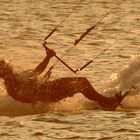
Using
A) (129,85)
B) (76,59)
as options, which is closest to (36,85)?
(129,85)

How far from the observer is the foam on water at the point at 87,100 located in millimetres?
24312

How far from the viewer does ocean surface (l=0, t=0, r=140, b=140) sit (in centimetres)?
2241

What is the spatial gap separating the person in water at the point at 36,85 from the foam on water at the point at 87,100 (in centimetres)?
28

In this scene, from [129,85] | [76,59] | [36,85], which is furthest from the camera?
[76,59]

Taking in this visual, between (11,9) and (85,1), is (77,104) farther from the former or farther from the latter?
(85,1)

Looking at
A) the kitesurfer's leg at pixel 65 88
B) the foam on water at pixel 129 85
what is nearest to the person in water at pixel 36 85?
the kitesurfer's leg at pixel 65 88

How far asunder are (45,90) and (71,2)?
84.8ft

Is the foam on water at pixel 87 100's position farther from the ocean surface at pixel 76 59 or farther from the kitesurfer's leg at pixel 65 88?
the kitesurfer's leg at pixel 65 88

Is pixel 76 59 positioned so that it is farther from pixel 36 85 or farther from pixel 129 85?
pixel 36 85

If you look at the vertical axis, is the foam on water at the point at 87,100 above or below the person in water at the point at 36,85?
below

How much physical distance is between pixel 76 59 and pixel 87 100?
7869 mm

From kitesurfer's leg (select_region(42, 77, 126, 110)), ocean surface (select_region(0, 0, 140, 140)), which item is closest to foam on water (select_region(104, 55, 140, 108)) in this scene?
ocean surface (select_region(0, 0, 140, 140))

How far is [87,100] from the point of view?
25078mm

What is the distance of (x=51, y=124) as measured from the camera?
2288 cm
